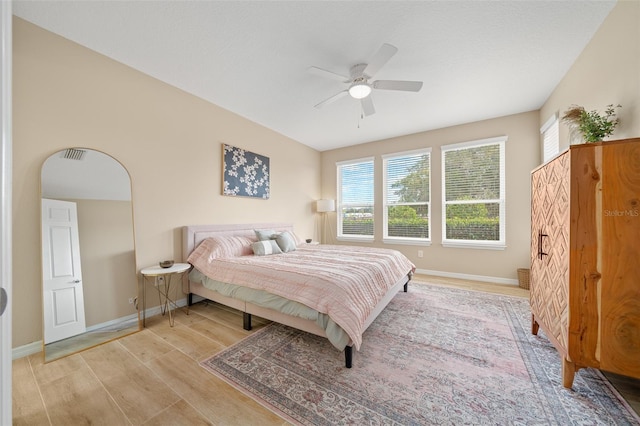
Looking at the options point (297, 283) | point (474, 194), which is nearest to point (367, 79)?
point (297, 283)

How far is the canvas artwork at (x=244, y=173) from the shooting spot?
3631mm

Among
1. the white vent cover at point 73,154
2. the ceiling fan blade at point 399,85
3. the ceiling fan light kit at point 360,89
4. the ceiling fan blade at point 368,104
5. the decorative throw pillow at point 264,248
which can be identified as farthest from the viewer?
the decorative throw pillow at point 264,248

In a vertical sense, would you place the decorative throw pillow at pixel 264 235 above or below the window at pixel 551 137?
below

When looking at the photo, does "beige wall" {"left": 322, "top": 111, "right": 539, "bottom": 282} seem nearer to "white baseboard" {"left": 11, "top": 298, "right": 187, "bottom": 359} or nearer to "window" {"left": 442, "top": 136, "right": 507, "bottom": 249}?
"window" {"left": 442, "top": 136, "right": 507, "bottom": 249}

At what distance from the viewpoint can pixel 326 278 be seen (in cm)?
202

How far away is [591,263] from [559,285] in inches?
11.6

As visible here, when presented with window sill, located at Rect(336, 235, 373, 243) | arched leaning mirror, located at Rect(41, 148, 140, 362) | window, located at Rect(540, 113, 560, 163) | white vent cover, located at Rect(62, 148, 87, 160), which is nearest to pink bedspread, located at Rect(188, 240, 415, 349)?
arched leaning mirror, located at Rect(41, 148, 140, 362)

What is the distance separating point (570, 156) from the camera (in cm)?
156

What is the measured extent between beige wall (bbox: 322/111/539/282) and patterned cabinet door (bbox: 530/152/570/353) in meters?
1.90

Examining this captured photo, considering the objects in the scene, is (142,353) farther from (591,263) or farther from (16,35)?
(591,263)

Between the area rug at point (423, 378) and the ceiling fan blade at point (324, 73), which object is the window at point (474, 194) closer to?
the area rug at point (423, 378)

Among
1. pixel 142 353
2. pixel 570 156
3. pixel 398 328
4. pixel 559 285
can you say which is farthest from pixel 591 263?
pixel 142 353

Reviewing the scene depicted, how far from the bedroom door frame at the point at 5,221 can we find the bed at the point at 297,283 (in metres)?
1.55

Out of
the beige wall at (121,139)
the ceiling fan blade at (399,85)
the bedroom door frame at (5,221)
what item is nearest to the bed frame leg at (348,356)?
the bedroom door frame at (5,221)
